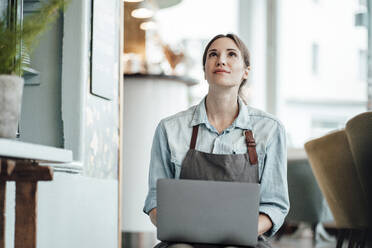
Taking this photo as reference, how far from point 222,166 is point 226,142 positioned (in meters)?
0.10

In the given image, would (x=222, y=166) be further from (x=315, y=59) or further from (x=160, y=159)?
(x=315, y=59)

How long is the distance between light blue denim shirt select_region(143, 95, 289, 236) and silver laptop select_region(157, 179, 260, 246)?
249mm

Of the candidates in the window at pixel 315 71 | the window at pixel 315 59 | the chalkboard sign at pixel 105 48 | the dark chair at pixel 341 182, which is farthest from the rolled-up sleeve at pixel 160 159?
the window at pixel 315 59

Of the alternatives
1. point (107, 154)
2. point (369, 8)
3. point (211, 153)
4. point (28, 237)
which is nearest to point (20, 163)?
point (28, 237)

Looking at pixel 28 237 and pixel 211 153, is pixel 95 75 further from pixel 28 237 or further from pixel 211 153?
pixel 28 237

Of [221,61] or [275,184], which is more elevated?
[221,61]

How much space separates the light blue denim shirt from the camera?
71.5 inches

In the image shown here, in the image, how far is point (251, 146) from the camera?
184cm

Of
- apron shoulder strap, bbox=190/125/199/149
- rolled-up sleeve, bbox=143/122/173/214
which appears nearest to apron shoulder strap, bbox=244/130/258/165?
apron shoulder strap, bbox=190/125/199/149

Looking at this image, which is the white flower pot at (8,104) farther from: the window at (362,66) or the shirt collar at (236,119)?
the window at (362,66)

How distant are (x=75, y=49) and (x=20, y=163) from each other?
108cm

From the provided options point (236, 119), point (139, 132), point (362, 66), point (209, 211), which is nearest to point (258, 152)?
point (236, 119)

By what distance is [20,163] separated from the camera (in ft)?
3.97

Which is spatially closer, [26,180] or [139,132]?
[26,180]
